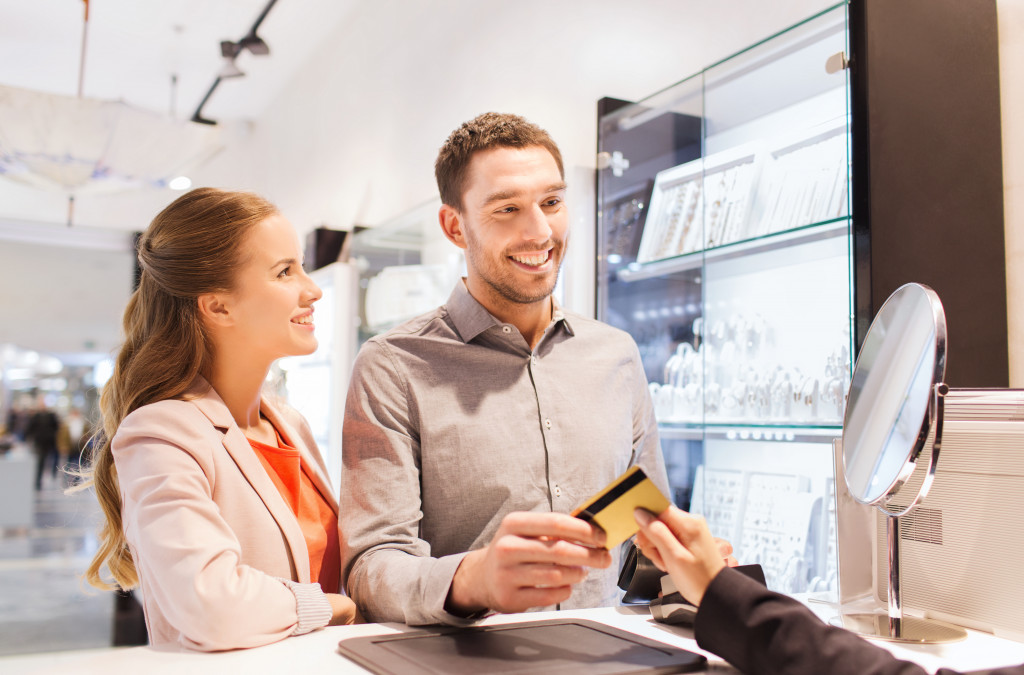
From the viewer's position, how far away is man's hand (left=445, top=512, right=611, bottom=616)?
1.16m

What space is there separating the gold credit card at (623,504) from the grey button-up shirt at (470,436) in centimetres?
48

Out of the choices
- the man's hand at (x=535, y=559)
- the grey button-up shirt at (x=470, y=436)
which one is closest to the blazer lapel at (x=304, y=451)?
the grey button-up shirt at (x=470, y=436)

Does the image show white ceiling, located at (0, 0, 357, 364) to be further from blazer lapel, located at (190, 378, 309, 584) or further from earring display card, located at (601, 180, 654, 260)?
blazer lapel, located at (190, 378, 309, 584)

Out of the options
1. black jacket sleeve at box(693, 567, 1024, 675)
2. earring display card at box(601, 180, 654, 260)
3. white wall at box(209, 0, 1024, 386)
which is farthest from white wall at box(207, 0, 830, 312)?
black jacket sleeve at box(693, 567, 1024, 675)

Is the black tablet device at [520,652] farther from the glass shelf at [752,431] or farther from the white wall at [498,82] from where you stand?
the white wall at [498,82]

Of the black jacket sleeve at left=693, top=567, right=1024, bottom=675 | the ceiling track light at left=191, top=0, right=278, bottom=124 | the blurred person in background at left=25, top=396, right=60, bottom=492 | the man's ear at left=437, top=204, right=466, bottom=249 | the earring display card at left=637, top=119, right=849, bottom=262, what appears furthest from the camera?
the blurred person in background at left=25, top=396, right=60, bottom=492

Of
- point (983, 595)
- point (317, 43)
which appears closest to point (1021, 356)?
point (983, 595)

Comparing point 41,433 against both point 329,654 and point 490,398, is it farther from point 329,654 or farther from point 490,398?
point 329,654

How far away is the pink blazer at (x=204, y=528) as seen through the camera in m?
1.24

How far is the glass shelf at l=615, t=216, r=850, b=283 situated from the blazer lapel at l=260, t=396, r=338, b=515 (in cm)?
128

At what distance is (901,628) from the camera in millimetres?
1374

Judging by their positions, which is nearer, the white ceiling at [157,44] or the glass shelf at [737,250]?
the glass shelf at [737,250]

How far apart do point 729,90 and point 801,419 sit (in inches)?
37.4

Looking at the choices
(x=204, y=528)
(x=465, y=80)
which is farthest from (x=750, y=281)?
(x=465, y=80)
